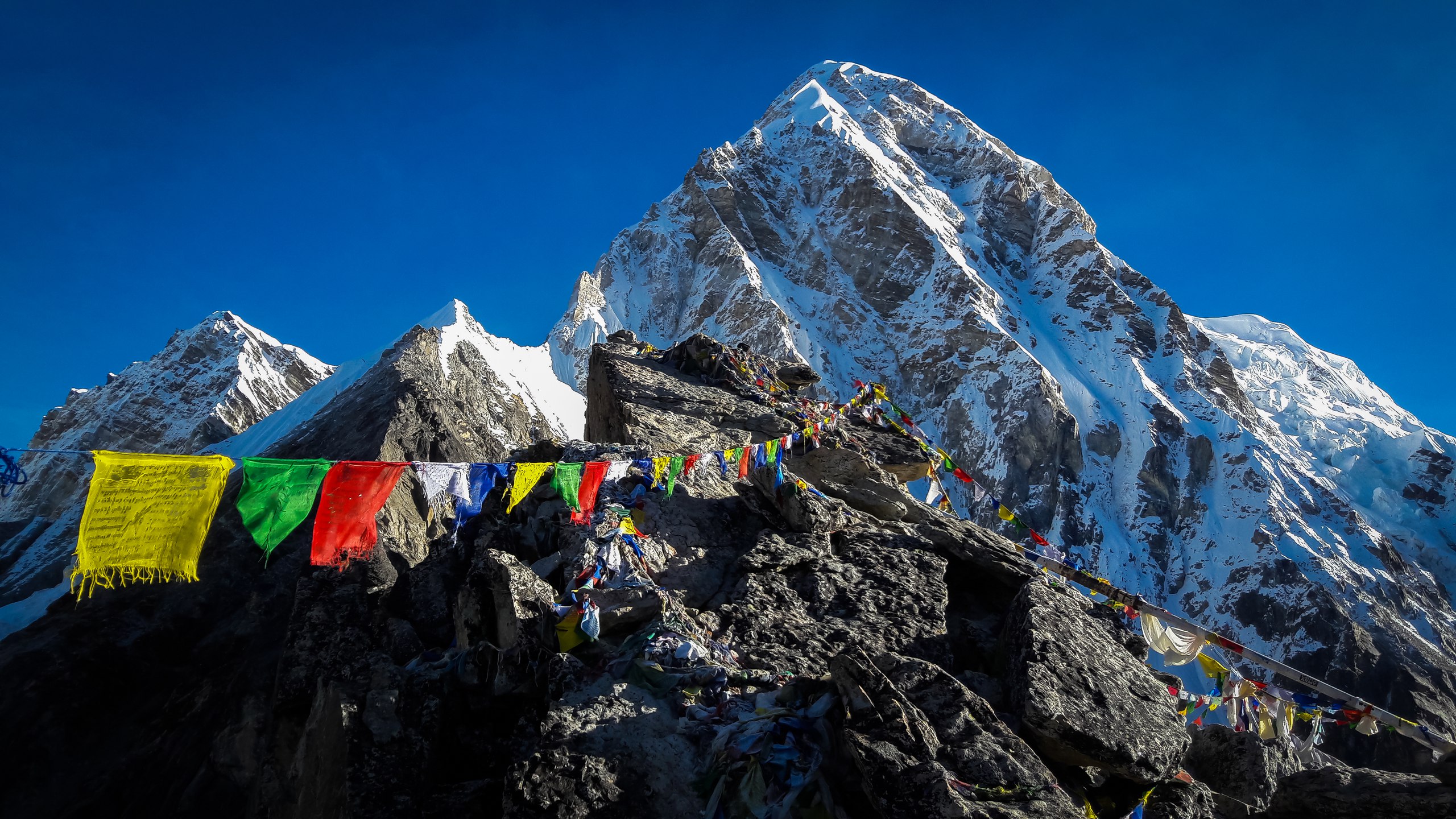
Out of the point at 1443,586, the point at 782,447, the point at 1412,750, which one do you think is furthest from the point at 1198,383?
the point at 782,447

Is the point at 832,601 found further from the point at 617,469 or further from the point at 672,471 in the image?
the point at 617,469

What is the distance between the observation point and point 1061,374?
86.2 meters

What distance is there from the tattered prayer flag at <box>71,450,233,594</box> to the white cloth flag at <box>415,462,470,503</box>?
1808 millimetres

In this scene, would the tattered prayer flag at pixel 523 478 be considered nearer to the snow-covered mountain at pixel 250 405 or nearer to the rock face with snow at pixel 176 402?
the snow-covered mountain at pixel 250 405

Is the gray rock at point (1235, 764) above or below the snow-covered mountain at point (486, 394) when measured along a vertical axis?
below

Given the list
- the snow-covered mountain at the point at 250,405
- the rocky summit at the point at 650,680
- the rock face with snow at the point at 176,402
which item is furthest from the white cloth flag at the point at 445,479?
the rock face with snow at the point at 176,402

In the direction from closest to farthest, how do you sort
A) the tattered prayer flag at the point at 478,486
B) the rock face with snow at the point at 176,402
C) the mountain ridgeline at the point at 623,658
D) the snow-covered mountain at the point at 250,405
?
the mountain ridgeline at the point at 623,658
the tattered prayer flag at the point at 478,486
the snow-covered mountain at the point at 250,405
the rock face with snow at the point at 176,402

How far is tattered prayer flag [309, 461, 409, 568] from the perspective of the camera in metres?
6.96

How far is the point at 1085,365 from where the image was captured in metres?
87.8

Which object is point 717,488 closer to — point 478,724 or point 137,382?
point 478,724

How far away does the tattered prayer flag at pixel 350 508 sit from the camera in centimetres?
696

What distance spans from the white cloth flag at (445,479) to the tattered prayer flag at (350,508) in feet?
1.00

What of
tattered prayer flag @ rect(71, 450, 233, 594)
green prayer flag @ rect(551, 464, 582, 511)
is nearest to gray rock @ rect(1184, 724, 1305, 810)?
green prayer flag @ rect(551, 464, 582, 511)

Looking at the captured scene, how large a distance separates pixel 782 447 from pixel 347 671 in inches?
317
